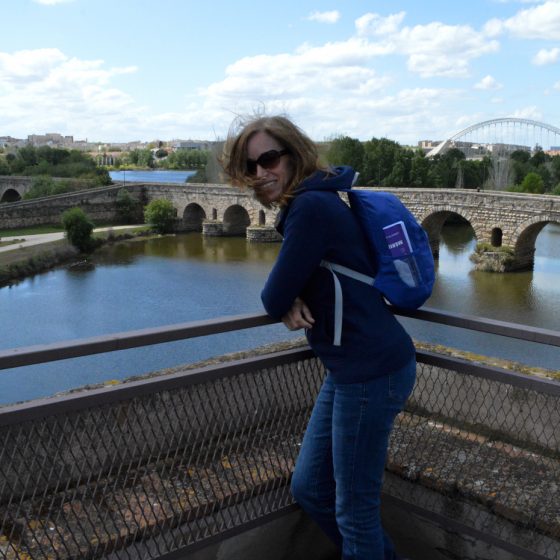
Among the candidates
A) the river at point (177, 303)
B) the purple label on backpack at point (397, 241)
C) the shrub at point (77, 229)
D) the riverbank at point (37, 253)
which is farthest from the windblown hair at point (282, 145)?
the shrub at point (77, 229)

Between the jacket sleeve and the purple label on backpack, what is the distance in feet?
0.67

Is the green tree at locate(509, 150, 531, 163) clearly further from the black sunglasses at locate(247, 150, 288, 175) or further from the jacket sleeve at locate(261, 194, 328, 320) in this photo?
the jacket sleeve at locate(261, 194, 328, 320)

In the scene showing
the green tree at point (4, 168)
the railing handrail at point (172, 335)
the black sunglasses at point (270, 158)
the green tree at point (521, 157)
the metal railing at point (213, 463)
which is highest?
the black sunglasses at point (270, 158)

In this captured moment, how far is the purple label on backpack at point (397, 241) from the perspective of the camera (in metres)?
1.88

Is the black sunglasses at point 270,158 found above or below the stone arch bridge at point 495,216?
above

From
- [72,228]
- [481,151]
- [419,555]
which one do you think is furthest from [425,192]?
[481,151]

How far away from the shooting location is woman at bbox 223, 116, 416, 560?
1.79 meters

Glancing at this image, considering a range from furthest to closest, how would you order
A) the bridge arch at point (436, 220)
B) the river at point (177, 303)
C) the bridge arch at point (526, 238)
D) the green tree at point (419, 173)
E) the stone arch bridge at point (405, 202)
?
the green tree at point (419, 173) < the bridge arch at point (436, 220) < the stone arch bridge at point (405, 202) < the bridge arch at point (526, 238) < the river at point (177, 303)

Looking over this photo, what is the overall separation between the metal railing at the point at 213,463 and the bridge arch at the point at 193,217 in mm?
38700

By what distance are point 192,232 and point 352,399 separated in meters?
39.9

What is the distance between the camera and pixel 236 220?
40125 millimetres

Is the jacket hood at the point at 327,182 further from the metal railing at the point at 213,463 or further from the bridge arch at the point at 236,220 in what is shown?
the bridge arch at the point at 236,220

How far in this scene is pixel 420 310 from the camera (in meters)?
2.33

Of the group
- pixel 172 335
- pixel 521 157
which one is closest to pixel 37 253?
pixel 172 335
